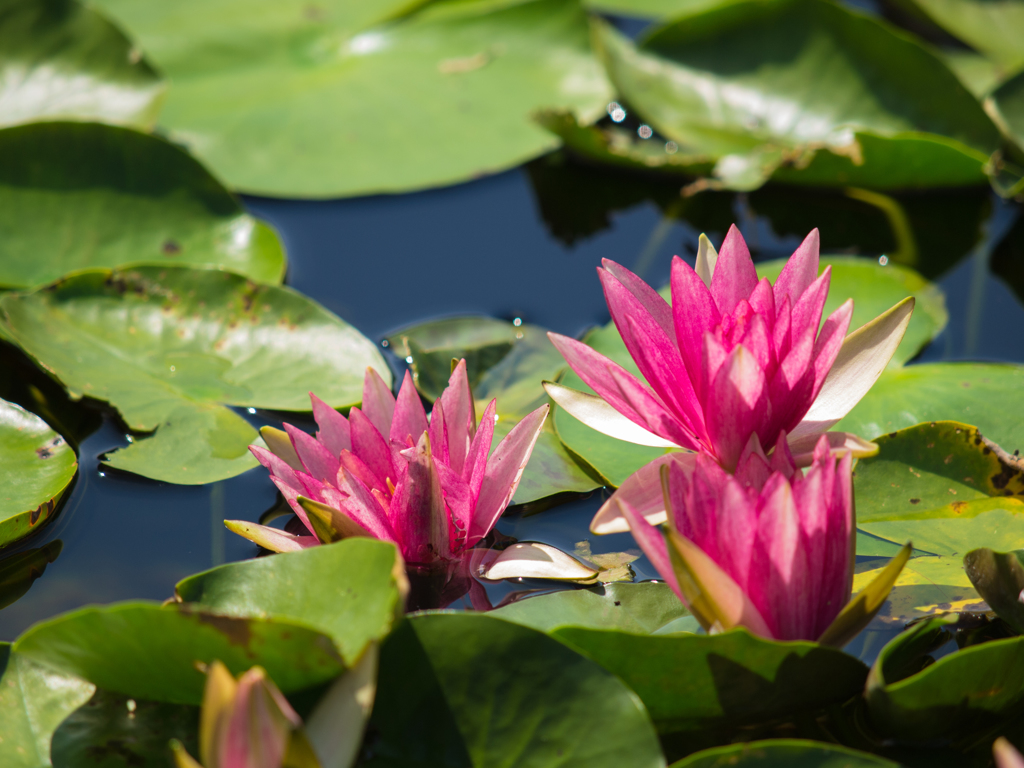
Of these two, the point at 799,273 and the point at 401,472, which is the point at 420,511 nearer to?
the point at 401,472

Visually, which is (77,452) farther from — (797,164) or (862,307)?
(797,164)

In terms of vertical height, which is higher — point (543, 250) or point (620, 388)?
point (620, 388)

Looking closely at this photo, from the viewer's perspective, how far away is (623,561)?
141 centimetres

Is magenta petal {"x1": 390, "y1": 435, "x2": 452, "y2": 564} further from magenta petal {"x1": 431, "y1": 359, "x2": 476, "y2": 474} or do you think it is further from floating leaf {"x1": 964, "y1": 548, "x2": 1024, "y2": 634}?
floating leaf {"x1": 964, "y1": 548, "x2": 1024, "y2": 634}

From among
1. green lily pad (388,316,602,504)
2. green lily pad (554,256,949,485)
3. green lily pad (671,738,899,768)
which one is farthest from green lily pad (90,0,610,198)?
green lily pad (671,738,899,768)

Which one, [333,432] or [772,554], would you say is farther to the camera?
[333,432]

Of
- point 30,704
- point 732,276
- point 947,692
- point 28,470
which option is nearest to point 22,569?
point 28,470

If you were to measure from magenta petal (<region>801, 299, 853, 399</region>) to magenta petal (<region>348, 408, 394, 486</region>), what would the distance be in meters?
0.65

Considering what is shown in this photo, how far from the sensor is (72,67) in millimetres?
2357


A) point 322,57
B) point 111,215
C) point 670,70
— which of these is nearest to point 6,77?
point 111,215

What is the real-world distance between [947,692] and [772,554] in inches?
10.8

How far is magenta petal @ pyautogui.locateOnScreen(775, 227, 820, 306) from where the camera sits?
4.07ft

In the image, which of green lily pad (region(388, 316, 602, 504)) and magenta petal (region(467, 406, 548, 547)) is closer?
magenta petal (region(467, 406, 548, 547))

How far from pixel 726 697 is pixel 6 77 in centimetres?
245
